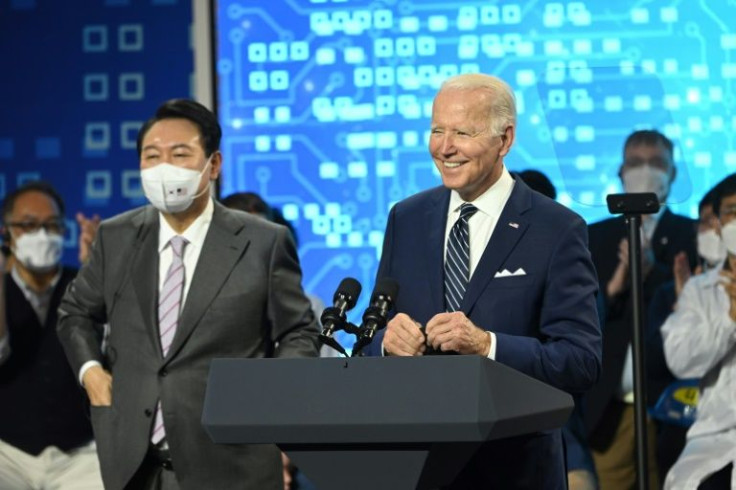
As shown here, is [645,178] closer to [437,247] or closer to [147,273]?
[437,247]

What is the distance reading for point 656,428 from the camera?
17.9ft

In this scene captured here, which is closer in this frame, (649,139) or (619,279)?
(649,139)

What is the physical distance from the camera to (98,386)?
3.81 m

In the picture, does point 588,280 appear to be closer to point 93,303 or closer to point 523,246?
point 523,246

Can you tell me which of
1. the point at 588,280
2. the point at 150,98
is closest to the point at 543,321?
the point at 588,280

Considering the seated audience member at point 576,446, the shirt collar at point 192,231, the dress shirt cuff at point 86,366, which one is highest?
the shirt collar at point 192,231

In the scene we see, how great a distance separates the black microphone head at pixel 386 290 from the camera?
8.73 ft

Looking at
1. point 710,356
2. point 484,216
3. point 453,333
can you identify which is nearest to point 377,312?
point 453,333

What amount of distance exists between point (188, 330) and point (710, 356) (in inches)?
82.0

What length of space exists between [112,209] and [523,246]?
405cm

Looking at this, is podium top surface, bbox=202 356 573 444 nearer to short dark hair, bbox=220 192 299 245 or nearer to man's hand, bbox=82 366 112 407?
man's hand, bbox=82 366 112 407

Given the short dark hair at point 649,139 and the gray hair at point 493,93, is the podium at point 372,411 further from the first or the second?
the short dark hair at point 649,139

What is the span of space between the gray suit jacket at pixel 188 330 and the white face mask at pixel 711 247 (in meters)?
2.16

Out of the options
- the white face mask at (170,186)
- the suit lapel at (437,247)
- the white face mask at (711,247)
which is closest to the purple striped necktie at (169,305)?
the white face mask at (170,186)
